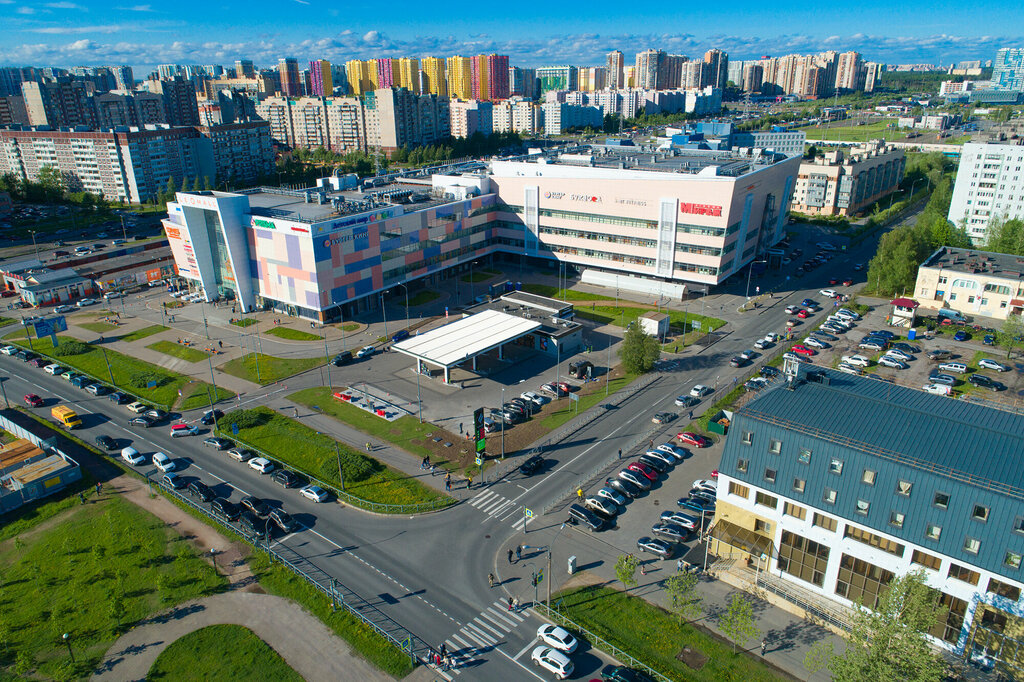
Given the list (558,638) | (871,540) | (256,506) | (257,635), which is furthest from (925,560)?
(256,506)

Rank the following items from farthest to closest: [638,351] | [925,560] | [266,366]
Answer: [266,366], [638,351], [925,560]

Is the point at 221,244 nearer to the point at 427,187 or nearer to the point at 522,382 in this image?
the point at 427,187

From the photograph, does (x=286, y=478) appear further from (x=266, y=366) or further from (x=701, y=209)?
(x=701, y=209)

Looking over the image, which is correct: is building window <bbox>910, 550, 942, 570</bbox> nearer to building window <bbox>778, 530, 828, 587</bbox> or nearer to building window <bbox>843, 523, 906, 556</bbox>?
building window <bbox>843, 523, 906, 556</bbox>

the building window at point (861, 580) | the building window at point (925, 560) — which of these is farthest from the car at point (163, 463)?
the building window at point (925, 560)

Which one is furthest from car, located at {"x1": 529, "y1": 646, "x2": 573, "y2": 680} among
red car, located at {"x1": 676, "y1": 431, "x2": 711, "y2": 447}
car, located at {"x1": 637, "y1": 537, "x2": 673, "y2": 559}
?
Answer: red car, located at {"x1": 676, "y1": 431, "x2": 711, "y2": 447}

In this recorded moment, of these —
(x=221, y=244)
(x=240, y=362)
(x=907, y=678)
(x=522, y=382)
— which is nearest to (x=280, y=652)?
(x=907, y=678)
